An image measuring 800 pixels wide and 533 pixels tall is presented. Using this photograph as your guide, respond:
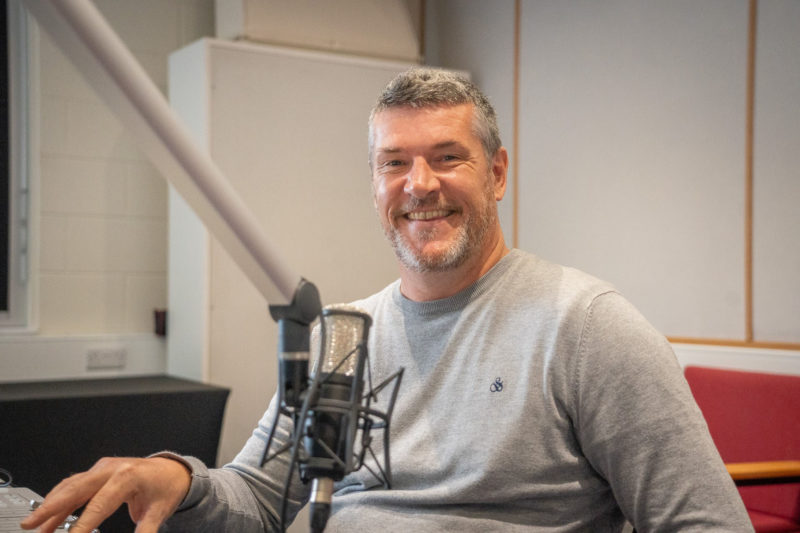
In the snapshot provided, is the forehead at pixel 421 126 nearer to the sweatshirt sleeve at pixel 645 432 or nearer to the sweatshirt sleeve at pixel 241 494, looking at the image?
the sweatshirt sleeve at pixel 645 432

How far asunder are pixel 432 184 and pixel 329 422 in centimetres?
75

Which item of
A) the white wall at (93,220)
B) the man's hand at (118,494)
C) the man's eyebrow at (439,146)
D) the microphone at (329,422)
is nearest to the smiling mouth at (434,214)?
the man's eyebrow at (439,146)

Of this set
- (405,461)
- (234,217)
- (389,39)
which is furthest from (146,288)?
(234,217)

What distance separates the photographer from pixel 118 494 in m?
1.04

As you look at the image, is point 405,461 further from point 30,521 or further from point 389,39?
point 389,39

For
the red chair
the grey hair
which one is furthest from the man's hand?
the red chair

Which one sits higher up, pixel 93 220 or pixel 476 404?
pixel 93 220

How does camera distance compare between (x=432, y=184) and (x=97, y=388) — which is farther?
(x=97, y=388)

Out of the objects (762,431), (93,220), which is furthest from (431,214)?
(93,220)

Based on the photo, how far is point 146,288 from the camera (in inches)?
153

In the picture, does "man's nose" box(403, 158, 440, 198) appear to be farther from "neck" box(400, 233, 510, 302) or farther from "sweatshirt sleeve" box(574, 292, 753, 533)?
"sweatshirt sleeve" box(574, 292, 753, 533)

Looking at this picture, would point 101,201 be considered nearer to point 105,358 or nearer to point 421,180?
point 105,358

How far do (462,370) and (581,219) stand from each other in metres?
2.37

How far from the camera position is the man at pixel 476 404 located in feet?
3.88
